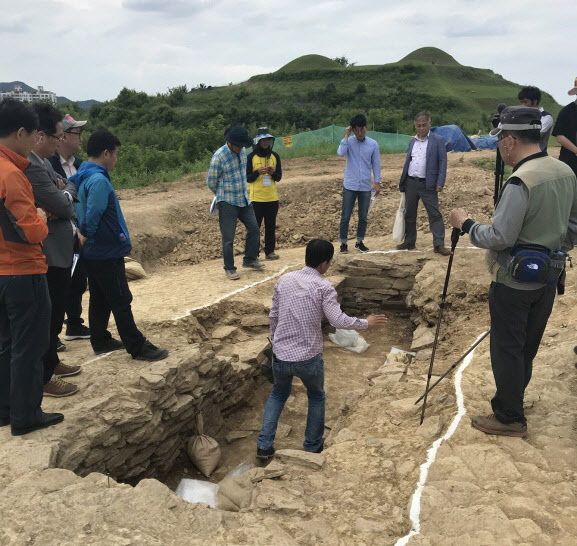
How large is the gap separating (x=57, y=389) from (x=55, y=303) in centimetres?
65

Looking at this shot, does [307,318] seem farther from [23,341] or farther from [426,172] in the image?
[426,172]

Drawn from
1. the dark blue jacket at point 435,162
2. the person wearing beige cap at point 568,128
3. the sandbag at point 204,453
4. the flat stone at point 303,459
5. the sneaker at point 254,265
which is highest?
the person wearing beige cap at point 568,128

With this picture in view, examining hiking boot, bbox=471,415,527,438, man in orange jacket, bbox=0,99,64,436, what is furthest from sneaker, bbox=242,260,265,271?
hiking boot, bbox=471,415,527,438

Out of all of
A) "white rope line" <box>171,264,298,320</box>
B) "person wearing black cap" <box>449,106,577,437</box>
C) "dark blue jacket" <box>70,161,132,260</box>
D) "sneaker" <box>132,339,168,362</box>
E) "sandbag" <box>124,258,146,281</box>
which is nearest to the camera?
"person wearing black cap" <box>449,106,577,437</box>

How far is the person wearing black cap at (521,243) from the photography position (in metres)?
3.04

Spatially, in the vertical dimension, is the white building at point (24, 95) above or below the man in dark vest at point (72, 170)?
above

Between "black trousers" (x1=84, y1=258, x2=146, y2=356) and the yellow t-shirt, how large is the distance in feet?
11.0

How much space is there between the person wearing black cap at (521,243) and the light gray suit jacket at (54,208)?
2.56m

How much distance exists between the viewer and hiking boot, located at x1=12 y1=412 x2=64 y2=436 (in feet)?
10.8

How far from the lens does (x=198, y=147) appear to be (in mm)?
17672

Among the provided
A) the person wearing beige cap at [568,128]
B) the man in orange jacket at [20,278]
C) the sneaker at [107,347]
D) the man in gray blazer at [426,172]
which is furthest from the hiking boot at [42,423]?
the person wearing beige cap at [568,128]

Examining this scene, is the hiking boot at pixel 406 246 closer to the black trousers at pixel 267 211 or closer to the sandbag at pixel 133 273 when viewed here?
the black trousers at pixel 267 211

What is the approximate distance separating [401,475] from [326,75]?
42.6 metres

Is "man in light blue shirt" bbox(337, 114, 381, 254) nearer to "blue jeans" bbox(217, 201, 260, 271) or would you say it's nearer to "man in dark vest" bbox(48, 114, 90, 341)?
"blue jeans" bbox(217, 201, 260, 271)
